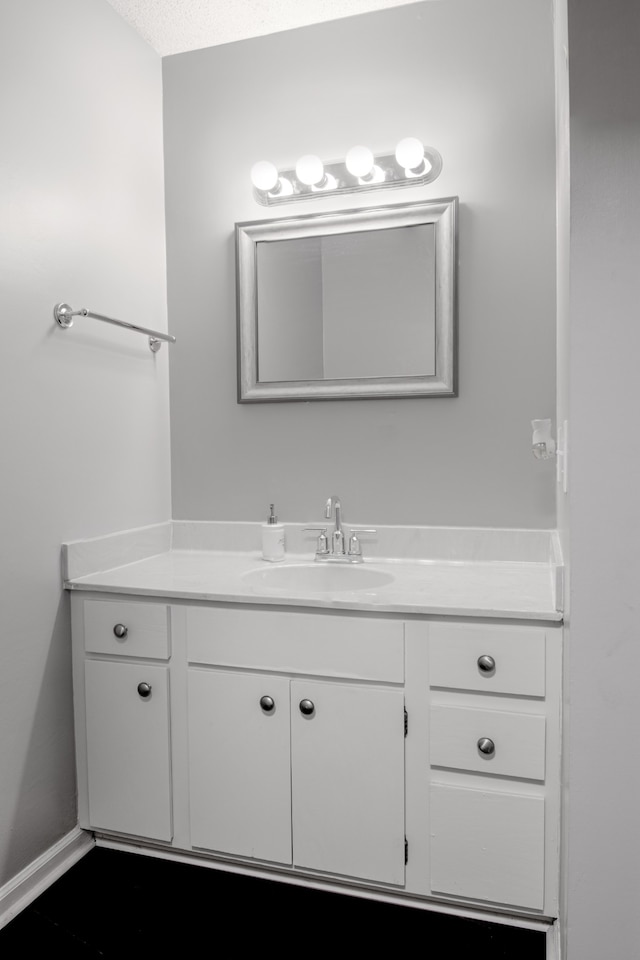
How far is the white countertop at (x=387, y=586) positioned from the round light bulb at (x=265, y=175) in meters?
1.16

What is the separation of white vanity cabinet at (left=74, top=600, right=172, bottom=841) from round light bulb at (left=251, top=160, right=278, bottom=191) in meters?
1.30

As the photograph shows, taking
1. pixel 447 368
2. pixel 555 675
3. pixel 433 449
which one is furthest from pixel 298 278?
pixel 555 675

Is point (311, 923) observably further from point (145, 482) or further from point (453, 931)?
point (145, 482)

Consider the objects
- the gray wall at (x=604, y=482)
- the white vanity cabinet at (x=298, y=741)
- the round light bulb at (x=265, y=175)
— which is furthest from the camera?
the round light bulb at (x=265, y=175)

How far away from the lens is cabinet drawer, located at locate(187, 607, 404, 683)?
159 centimetres

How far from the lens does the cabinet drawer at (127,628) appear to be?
1.77 metres

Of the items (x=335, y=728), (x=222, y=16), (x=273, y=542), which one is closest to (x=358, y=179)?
(x=222, y=16)

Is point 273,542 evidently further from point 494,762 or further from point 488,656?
point 494,762

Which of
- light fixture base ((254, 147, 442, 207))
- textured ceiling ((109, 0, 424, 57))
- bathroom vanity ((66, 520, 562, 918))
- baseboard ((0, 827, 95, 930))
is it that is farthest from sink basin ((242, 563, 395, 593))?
textured ceiling ((109, 0, 424, 57))

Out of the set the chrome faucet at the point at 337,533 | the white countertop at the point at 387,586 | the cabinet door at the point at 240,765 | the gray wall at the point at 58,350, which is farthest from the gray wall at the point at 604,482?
the gray wall at the point at 58,350

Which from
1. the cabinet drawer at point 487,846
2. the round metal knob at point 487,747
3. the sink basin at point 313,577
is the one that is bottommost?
the cabinet drawer at point 487,846

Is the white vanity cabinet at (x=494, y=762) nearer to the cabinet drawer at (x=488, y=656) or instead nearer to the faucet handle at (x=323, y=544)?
the cabinet drawer at (x=488, y=656)

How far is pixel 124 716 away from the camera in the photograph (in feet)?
5.92

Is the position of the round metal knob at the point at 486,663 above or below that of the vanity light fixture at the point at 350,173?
below
